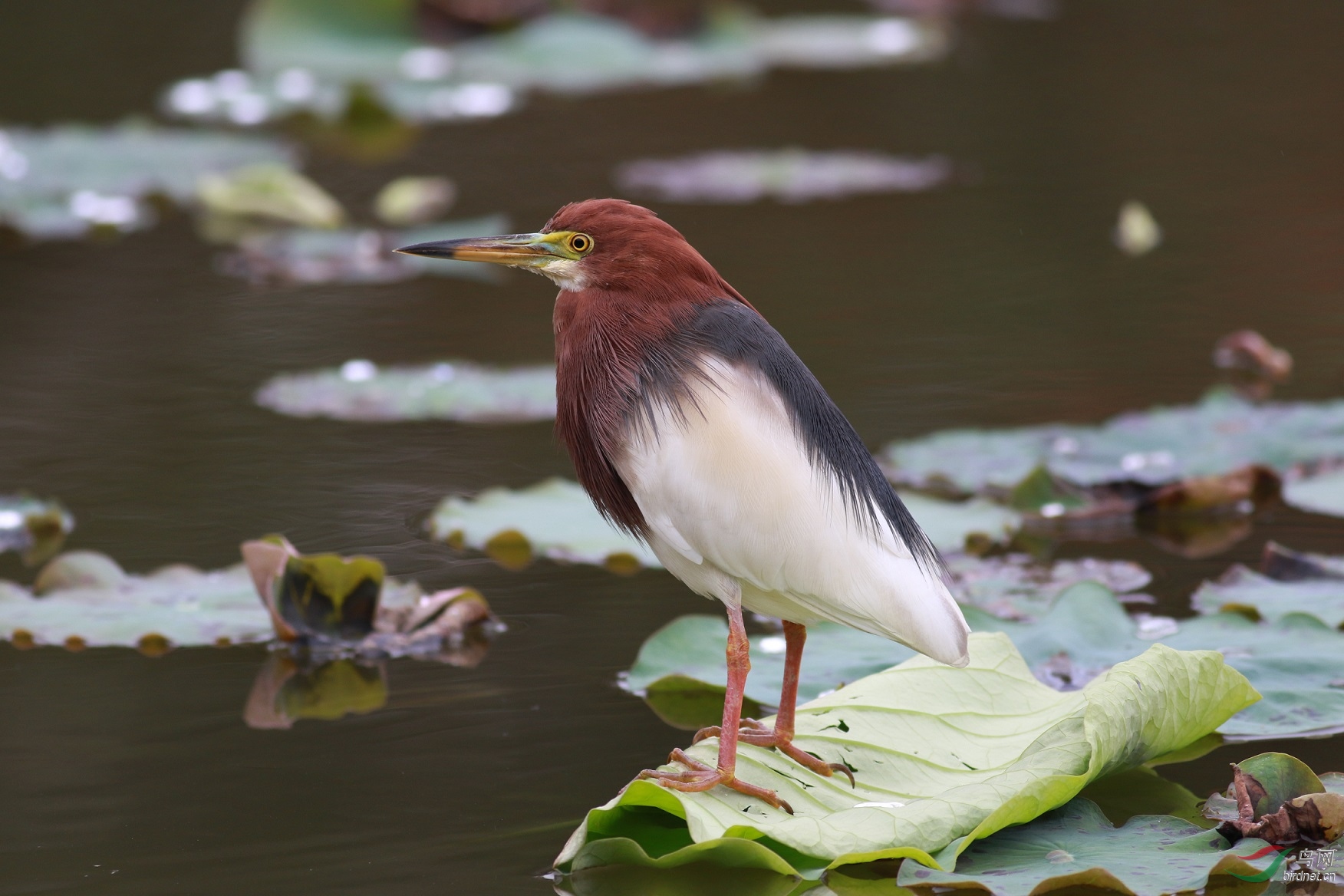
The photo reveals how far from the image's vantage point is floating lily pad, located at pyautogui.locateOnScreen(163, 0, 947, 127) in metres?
10.6

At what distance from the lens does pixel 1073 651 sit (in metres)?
3.40

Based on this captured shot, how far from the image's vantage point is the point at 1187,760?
3.13 meters

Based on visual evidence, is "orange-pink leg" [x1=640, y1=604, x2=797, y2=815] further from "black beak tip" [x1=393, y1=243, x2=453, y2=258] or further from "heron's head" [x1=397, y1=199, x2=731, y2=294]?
"black beak tip" [x1=393, y1=243, x2=453, y2=258]

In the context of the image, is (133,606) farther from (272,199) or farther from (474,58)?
(474,58)

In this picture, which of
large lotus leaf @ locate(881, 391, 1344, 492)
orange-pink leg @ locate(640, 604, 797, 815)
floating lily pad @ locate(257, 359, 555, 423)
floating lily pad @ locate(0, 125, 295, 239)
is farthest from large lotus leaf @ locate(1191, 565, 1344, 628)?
floating lily pad @ locate(0, 125, 295, 239)

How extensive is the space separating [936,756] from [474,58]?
9.65 meters

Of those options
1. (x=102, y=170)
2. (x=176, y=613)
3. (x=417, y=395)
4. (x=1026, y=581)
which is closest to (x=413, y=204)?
(x=102, y=170)

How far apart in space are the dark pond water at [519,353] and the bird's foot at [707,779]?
262 millimetres

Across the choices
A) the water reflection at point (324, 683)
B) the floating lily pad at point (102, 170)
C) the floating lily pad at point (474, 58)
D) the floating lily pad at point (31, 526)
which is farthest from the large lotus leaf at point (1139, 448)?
the floating lily pad at point (474, 58)

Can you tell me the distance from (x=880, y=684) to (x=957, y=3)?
11.3 metres

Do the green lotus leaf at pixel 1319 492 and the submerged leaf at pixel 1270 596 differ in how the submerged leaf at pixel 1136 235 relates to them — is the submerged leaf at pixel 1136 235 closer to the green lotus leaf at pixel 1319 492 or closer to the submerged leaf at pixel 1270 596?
the green lotus leaf at pixel 1319 492

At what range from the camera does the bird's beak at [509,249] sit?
2932mm

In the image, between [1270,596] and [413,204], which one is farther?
[413,204]

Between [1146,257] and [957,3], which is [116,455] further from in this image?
[957,3]
